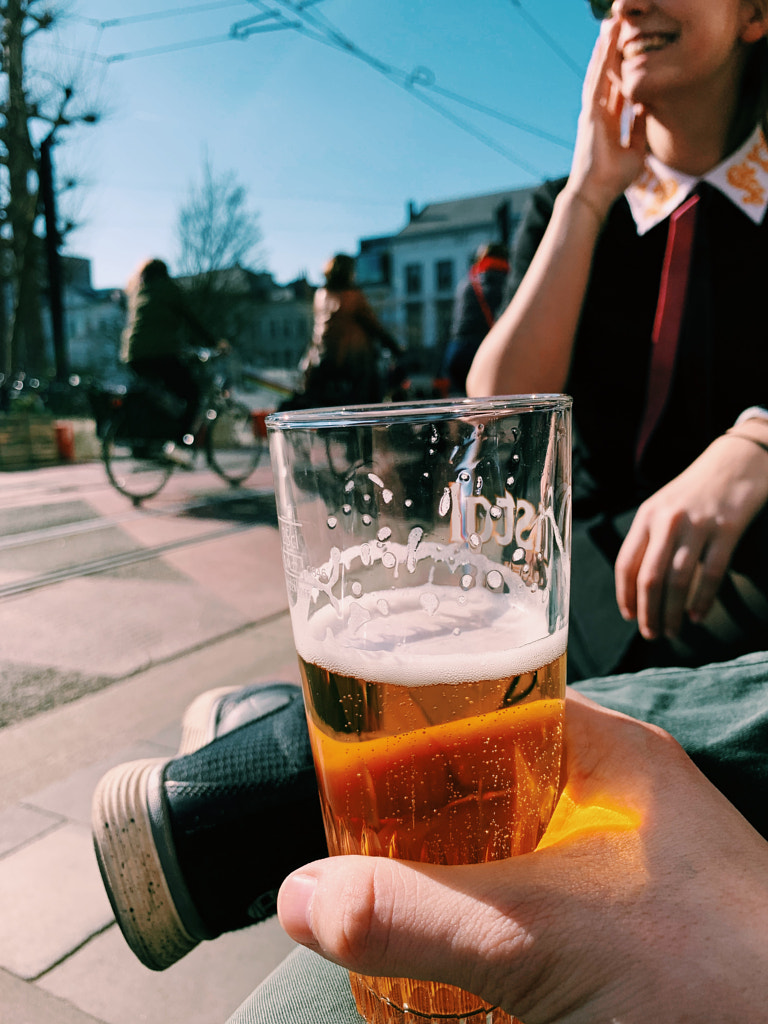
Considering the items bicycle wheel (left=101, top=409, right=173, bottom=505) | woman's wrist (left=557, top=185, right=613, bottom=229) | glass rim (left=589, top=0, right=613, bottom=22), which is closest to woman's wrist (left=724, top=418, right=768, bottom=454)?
woman's wrist (left=557, top=185, right=613, bottom=229)

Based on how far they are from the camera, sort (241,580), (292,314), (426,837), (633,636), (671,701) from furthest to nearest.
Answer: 1. (292,314)
2. (241,580)
3. (633,636)
4. (671,701)
5. (426,837)

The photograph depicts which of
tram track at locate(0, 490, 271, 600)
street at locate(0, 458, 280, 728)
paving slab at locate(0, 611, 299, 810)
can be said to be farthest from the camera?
tram track at locate(0, 490, 271, 600)

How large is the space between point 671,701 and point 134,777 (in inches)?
31.4

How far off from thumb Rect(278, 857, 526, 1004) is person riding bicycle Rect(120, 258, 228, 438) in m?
6.92

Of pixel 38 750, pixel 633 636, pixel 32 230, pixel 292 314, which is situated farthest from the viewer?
pixel 292 314

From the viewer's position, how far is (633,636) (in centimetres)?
131

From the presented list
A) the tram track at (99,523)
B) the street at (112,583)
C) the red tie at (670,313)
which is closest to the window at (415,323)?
the tram track at (99,523)

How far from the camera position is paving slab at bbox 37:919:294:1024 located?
4.23 ft

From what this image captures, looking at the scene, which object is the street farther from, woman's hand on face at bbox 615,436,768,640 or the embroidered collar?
the embroidered collar

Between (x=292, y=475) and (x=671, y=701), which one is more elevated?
(x=292, y=475)

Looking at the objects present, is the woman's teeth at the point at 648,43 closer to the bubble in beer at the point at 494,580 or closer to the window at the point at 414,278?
the bubble in beer at the point at 494,580

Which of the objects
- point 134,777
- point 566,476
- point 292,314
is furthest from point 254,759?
point 292,314

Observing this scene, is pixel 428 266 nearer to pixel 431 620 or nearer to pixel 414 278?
pixel 414 278

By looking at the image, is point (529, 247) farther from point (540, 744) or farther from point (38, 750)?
point (38, 750)
